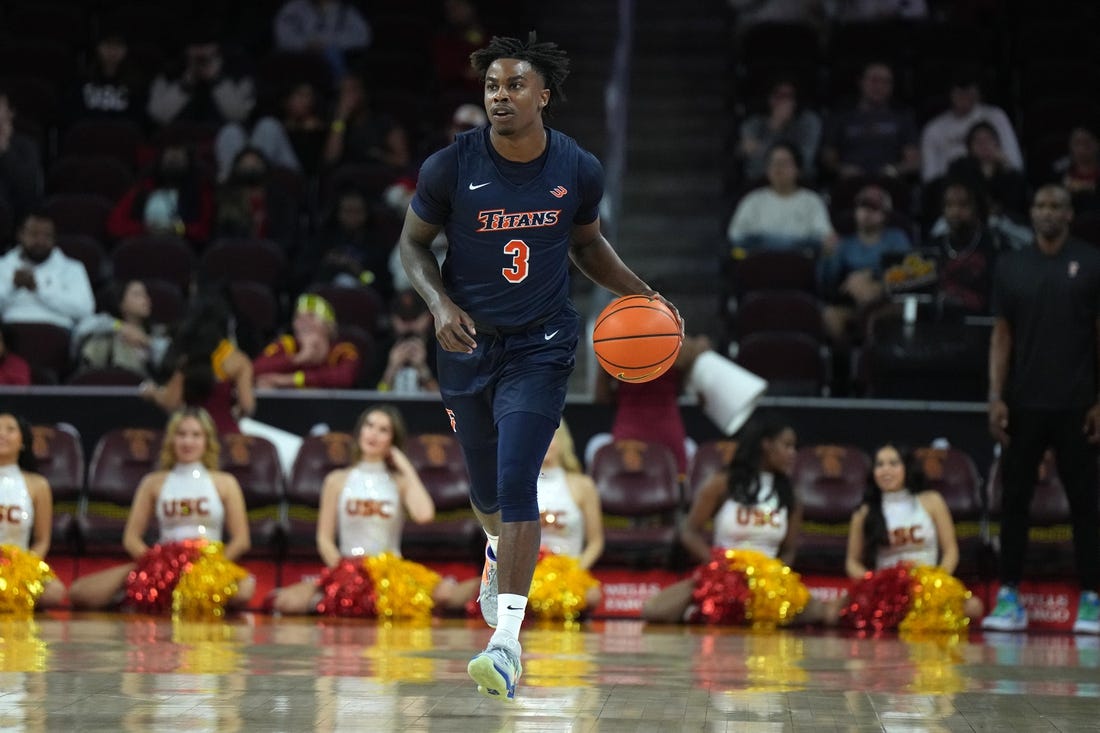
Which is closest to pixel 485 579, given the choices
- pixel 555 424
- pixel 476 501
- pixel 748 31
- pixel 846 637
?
pixel 476 501

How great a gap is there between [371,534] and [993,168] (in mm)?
5555

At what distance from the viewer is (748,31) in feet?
46.6

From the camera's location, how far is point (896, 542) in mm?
9016

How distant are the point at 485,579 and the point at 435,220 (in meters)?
1.45

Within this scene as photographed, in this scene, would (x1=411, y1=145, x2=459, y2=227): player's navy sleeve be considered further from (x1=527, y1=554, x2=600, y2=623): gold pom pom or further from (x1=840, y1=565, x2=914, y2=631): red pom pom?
(x1=840, y1=565, x2=914, y2=631): red pom pom

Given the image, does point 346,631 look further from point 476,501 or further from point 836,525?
point 836,525

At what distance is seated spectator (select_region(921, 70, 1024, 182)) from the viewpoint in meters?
12.6

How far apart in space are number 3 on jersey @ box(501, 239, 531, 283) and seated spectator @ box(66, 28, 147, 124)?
9.15 metres

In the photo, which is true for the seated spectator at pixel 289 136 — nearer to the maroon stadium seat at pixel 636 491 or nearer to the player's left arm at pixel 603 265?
the maroon stadium seat at pixel 636 491

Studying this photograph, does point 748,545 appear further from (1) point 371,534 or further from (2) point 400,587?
(1) point 371,534

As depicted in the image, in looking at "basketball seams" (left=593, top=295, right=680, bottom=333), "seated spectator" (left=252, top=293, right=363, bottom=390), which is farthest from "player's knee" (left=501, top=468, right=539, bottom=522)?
"seated spectator" (left=252, top=293, right=363, bottom=390)

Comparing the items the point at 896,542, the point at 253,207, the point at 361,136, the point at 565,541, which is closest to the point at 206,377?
the point at 565,541

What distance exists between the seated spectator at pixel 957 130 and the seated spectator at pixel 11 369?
261 inches

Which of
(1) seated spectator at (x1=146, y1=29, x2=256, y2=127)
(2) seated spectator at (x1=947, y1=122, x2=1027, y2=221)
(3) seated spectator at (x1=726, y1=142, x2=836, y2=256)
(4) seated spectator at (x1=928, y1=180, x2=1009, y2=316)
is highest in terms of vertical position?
(1) seated spectator at (x1=146, y1=29, x2=256, y2=127)
